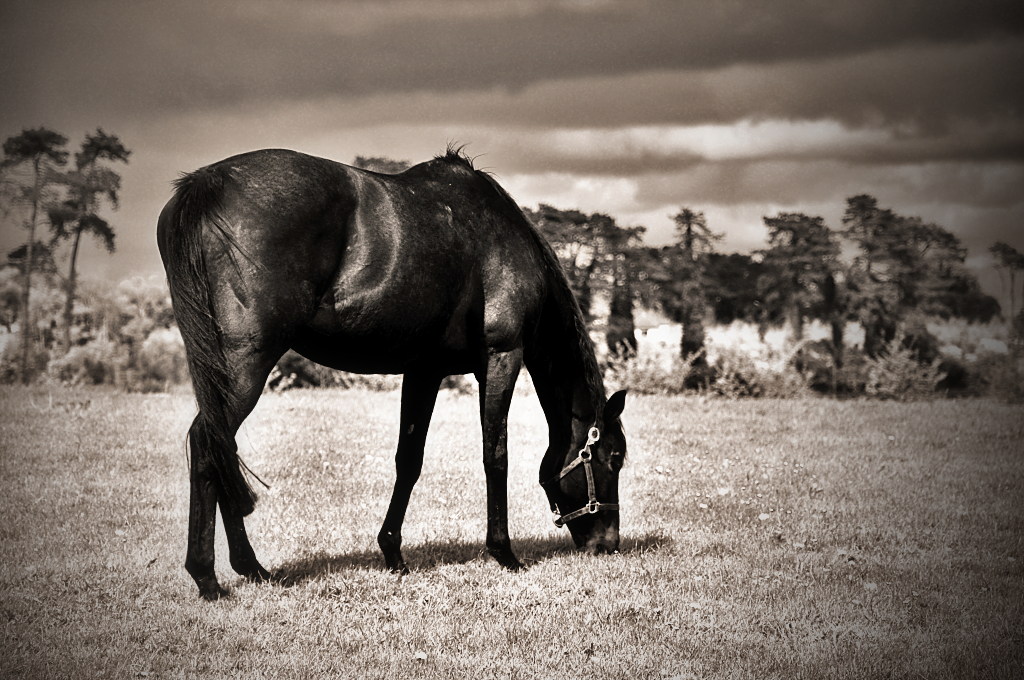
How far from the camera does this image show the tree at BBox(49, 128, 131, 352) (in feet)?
38.5

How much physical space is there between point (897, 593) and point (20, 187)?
36.7 ft

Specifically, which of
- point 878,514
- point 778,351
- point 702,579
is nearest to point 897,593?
point 702,579

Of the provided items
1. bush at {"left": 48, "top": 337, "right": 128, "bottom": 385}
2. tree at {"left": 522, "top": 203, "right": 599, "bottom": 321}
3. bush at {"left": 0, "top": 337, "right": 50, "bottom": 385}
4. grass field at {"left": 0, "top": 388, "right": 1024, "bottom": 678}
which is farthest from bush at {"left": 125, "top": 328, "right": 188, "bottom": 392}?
tree at {"left": 522, "top": 203, "right": 599, "bottom": 321}

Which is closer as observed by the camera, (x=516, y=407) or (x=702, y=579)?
(x=702, y=579)

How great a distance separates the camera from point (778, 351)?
1409 centimetres

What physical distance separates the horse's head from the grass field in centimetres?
22

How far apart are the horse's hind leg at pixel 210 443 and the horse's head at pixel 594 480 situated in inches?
82.1

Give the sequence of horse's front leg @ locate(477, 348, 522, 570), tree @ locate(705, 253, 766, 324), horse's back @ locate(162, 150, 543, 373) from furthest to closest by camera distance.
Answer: tree @ locate(705, 253, 766, 324)
horse's front leg @ locate(477, 348, 522, 570)
horse's back @ locate(162, 150, 543, 373)

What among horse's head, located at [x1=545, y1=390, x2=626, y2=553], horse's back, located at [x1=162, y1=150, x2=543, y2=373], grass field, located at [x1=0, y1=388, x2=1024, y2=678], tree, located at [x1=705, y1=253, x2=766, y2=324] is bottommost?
grass field, located at [x1=0, y1=388, x2=1024, y2=678]

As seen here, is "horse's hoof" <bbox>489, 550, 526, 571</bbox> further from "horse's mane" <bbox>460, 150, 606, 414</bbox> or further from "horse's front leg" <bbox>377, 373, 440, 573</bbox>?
"horse's mane" <bbox>460, 150, 606, 414</bbox>

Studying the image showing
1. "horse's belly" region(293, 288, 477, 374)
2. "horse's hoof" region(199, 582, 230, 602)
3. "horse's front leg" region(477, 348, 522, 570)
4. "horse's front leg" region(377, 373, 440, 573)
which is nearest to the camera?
"horse's hoof" region(199, 582, 230, 602)

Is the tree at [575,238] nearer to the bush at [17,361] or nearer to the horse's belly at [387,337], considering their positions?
the bush at [17,361]

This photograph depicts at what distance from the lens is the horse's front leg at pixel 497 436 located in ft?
16.4

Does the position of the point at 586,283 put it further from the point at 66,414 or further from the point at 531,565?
the point at 531,565
